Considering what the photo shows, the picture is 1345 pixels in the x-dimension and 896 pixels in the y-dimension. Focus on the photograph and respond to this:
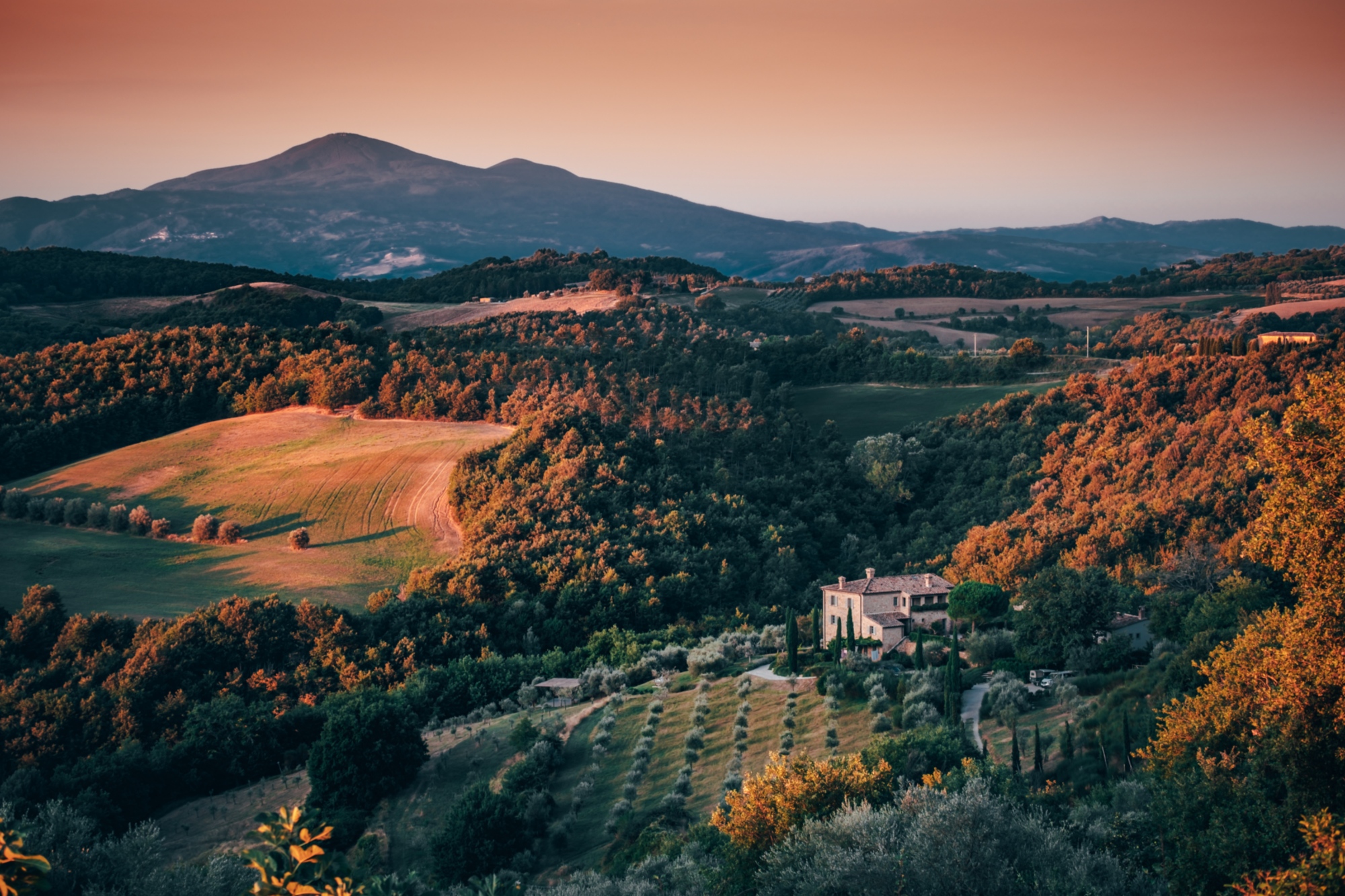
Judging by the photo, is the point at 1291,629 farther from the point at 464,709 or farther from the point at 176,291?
the point at 176,291

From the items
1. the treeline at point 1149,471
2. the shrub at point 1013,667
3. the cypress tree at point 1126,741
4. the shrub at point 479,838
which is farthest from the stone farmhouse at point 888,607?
the shrub at point 479,838

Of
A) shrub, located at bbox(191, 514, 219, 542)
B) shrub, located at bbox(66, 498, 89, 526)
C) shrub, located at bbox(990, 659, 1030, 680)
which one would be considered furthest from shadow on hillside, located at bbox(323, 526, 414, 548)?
shrub, located at bbox(990, 659, 1030, 680)

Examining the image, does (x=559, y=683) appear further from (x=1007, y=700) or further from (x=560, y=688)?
(x=1007, y=700)

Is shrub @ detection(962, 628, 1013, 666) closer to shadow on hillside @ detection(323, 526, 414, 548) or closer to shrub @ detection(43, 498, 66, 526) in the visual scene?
shadow on hillside @ detection(323, 526, 414, 548)

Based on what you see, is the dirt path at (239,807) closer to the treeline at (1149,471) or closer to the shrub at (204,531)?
the shrub at (204,531)

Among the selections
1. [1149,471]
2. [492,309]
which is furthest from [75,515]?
[492,309]
